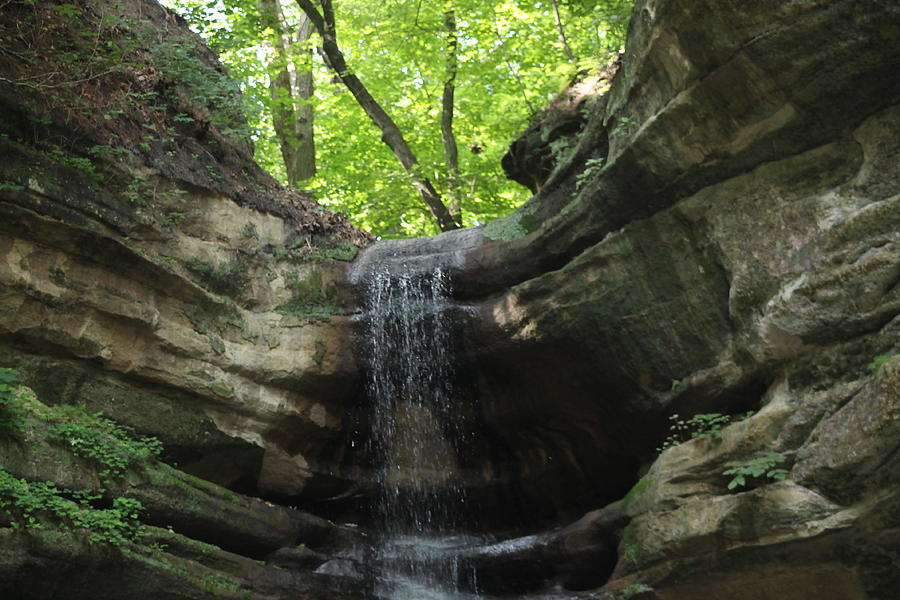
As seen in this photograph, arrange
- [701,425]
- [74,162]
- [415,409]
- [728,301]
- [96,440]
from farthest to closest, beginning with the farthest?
[415,409] < [74,162] < [728,301] < [701,425] < [96,440]

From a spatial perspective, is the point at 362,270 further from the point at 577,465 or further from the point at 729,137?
the point at 729,137

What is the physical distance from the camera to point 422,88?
717 inches

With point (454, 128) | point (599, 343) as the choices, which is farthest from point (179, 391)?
point (454, 128)

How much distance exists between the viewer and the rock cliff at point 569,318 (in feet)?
19.8

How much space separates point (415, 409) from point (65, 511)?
209 inches

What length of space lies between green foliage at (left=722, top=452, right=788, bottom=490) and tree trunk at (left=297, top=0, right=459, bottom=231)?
9.48 metres

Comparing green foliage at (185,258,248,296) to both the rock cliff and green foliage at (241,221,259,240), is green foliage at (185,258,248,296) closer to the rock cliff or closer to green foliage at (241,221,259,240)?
the rock cliff

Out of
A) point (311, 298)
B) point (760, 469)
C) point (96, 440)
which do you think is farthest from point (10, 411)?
point (760, 469)

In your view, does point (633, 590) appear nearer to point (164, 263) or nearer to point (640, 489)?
point (640, 489)

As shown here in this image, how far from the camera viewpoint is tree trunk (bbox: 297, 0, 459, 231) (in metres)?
14.5

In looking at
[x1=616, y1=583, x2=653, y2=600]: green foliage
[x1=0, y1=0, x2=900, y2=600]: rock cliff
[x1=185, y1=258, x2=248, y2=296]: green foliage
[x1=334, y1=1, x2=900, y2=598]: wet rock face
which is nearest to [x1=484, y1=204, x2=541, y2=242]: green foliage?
[x1=0, y1=0, x2=900, y2=600]: rock cliff

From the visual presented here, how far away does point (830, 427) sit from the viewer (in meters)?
5.71

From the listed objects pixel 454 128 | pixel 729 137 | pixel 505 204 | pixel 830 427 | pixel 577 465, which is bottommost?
pixel 830 427

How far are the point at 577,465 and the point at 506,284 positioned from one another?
2605 millimetres
